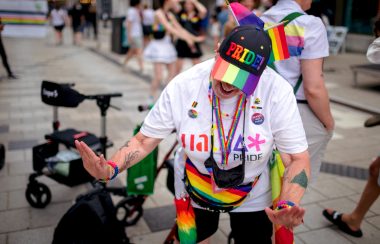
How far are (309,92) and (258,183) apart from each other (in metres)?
0.72

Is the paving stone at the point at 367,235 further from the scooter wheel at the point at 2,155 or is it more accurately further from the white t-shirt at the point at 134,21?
the white t-shirt at the point at 134,21

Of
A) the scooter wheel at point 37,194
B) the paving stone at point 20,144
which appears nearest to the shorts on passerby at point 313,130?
the scooter wheel at point 37,194

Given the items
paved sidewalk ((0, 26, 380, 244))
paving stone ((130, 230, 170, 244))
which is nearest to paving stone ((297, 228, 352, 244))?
paved sidewalk ((0, 26, 380, 244))

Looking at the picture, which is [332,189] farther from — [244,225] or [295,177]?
[295,177]

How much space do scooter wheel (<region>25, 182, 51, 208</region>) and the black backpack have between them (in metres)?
1.17

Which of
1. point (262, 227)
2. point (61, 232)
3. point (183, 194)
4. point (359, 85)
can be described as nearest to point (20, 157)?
point (61, 232)

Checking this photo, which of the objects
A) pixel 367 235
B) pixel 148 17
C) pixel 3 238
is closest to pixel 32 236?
pixel 3 238

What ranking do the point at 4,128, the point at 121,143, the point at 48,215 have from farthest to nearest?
the point at 4,128 < the point at 121,143 < the point at 48,215

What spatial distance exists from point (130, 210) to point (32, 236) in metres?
0.78

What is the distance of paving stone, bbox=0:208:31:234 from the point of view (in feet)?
10.4

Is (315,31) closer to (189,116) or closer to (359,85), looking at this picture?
(189,116)

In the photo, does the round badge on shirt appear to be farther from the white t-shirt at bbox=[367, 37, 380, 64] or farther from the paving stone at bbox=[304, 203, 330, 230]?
the paving stone at bbox=[304, 203, 330, 230]

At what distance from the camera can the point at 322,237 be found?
3.15 meters

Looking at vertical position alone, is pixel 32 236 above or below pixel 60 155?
below
